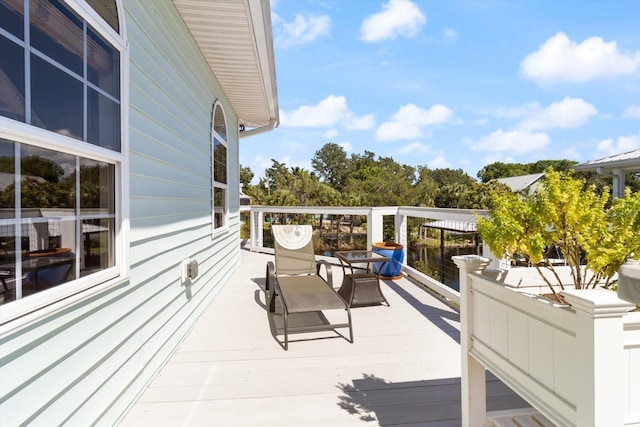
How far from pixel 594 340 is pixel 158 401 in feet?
8.00

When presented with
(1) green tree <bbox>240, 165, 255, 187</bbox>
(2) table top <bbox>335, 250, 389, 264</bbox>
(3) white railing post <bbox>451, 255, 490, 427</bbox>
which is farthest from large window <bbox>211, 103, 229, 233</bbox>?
(1) green tree <bbox>240, 165, 255, 187</bbox>

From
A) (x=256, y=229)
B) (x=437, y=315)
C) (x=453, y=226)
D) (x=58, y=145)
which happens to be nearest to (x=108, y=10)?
(x=58, y=145)

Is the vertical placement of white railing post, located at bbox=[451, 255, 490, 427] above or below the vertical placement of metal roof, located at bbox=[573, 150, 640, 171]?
below

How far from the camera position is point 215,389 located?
2428mm

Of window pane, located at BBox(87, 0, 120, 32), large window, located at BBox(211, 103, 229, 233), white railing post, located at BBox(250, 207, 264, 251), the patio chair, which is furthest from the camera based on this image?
white railing post, located at BBox(250, 207, 264, 251)

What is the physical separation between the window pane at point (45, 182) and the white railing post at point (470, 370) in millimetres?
2037

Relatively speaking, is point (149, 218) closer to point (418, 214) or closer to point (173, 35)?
point (173, 35)

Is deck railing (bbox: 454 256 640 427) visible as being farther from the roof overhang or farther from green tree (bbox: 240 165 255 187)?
green tree (bbox: 240 165 255 187)

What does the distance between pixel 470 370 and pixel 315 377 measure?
3.90 ft

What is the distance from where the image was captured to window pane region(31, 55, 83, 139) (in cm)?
145

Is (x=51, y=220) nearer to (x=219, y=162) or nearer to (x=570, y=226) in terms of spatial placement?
(x=570, y=226)

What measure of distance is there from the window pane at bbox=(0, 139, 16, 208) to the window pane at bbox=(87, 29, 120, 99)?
696mm

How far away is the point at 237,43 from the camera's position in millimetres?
4055

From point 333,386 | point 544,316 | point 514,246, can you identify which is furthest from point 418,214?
point 544,316
